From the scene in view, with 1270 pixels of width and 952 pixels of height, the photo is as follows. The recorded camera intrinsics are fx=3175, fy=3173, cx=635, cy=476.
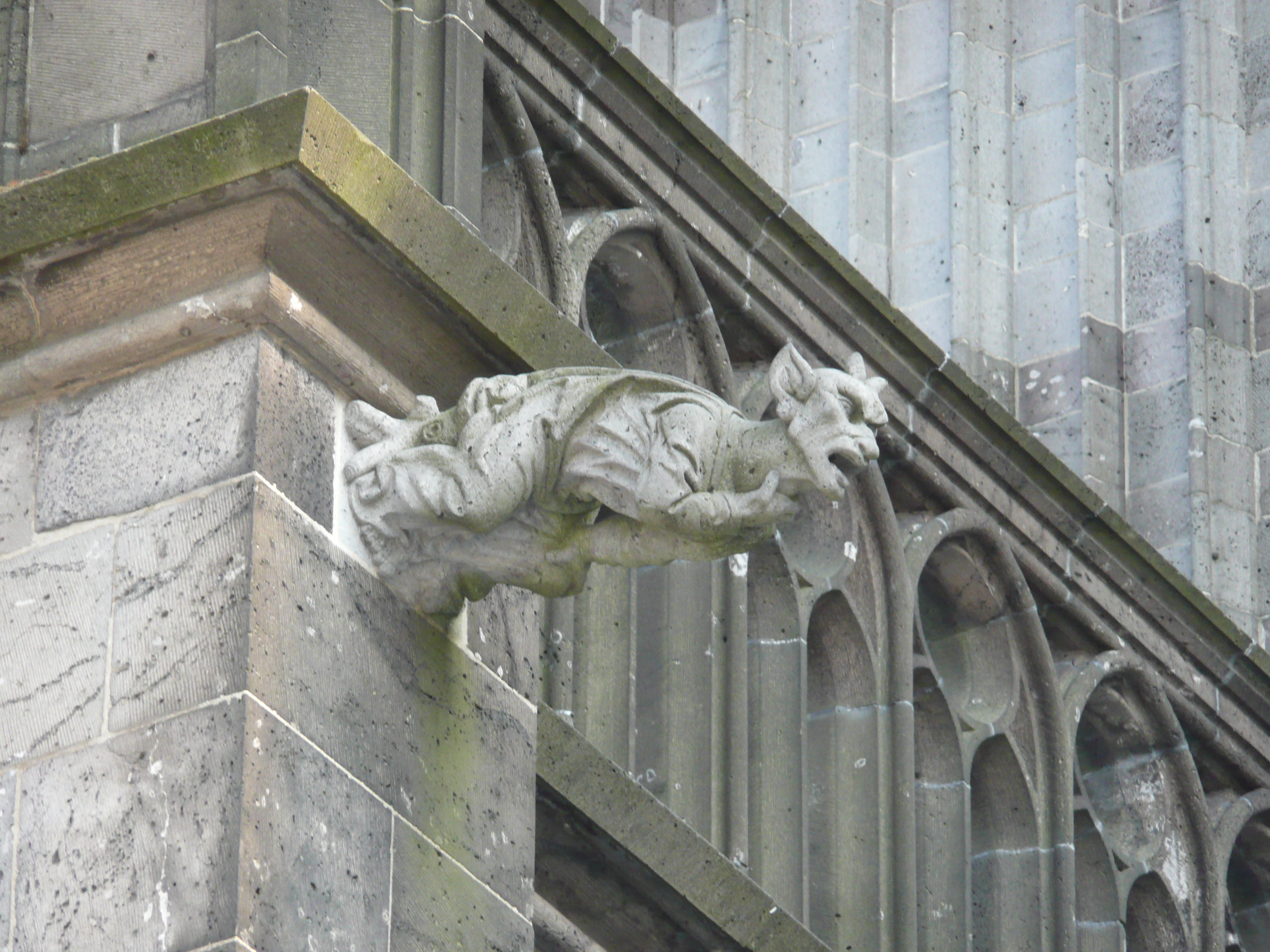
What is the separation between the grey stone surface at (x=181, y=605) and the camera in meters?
4.60

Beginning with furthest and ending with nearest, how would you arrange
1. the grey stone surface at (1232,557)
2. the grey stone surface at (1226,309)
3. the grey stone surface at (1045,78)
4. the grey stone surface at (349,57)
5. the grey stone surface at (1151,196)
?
the grey stone surface at (1045,78), the grey stone surface at (1151,196), the grey stone surface at (1226,309), the grey stone surface at (1232,557), the grey stone surface at (349,57)

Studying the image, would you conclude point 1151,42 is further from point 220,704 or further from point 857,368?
point 220,704

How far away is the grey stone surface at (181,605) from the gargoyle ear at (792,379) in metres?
0.80

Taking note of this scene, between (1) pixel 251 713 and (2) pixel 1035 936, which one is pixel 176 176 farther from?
(2) pixel 1035 936

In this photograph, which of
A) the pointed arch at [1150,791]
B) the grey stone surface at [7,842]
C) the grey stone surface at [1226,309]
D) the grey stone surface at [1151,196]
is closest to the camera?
the grey stone surface at [7,842]

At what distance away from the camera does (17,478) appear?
4965 millimetres

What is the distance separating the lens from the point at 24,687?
476cm

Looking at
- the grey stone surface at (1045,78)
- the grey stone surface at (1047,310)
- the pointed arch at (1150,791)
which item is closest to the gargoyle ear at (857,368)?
the pointed arch at (1150,791)

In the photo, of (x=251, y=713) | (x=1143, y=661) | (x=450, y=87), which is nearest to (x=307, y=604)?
(x=251, y=713)

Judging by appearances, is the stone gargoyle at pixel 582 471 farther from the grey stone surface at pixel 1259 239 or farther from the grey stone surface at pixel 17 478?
the grey stone surface at pixel 1259 239

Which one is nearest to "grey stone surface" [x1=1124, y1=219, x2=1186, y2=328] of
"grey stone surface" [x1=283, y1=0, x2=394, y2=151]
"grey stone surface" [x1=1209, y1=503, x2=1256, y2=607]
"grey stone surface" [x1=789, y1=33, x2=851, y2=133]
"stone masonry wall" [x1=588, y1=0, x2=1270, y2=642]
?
"stone masonry wall" [x1=588, y1=0, x2=1270, y2=642]

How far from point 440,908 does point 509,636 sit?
620 millimetres

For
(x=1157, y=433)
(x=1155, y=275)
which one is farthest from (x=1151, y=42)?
(x=1157, y=433)

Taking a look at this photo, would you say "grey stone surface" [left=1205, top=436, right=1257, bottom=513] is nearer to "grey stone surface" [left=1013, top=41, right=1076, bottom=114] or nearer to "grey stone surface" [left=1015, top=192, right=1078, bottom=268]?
"grey stone surface" [left=1015, top=192, right=1078, bottom=268]
